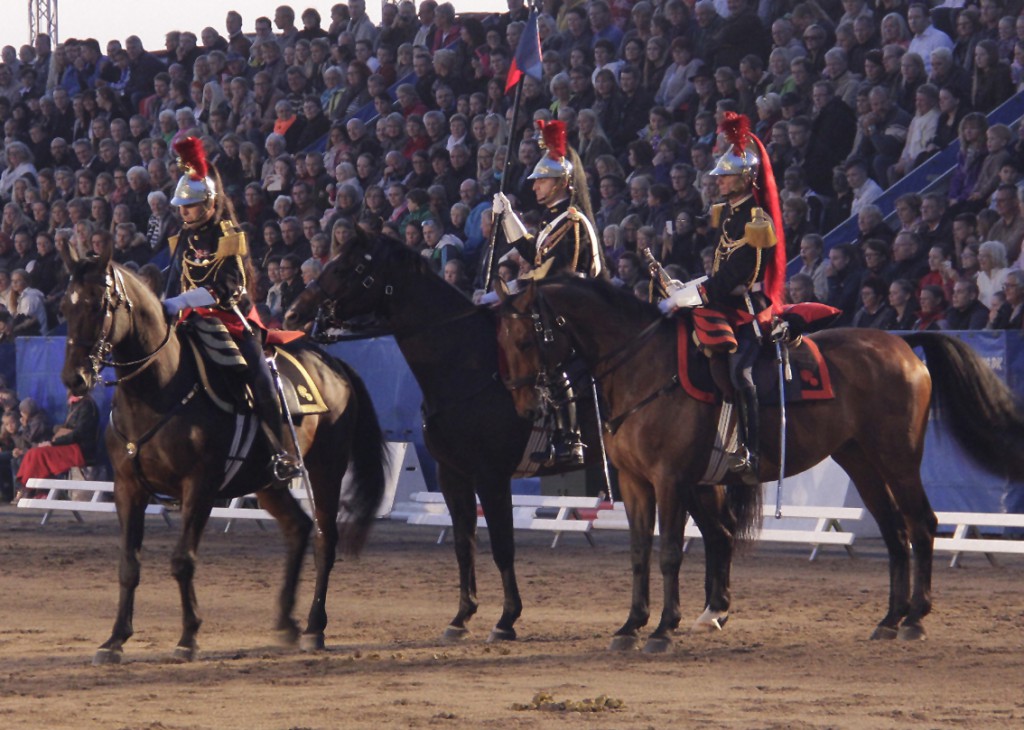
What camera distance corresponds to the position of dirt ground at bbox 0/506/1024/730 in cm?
868

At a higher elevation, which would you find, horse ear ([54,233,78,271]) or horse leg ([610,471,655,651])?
horse ear ([54,233,78,271])

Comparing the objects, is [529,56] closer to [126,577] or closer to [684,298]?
[684,298]

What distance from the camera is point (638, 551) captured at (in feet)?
36.5

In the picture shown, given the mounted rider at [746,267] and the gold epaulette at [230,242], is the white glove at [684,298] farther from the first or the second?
the gold epaulette at [230,242]

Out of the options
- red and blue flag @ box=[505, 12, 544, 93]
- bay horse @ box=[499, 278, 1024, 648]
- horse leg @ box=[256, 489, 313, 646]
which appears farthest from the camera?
red and blue flag @ box=[505, 12, 544, 93]

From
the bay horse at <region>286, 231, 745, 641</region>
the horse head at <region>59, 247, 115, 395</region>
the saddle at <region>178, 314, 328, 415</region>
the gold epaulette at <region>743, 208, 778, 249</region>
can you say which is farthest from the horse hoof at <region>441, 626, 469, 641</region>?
the gold epaulette at <region>743, 208, 778, 249</region>

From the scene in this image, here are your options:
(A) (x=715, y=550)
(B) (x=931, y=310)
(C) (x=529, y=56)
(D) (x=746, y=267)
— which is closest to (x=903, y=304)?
(B) (x=931, y=310)

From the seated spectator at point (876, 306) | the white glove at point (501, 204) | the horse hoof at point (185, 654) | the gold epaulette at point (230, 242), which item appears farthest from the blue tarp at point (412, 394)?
the horse hoof at point (185, 654)

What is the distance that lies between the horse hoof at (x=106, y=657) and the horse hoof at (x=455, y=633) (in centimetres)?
213

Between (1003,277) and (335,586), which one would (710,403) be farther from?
(1003,277)

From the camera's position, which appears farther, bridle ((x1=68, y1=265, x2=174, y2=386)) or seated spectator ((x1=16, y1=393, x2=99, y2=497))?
seated spectator ((x1=16, y1=393, x2=99, y2=497))

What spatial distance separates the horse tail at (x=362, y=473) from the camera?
41.0 ft

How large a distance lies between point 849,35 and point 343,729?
13031 millimetres

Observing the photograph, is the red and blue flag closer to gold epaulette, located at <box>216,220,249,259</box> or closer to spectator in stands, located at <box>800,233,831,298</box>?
spectator in stands, located at <box>800,233,831,298</box>
